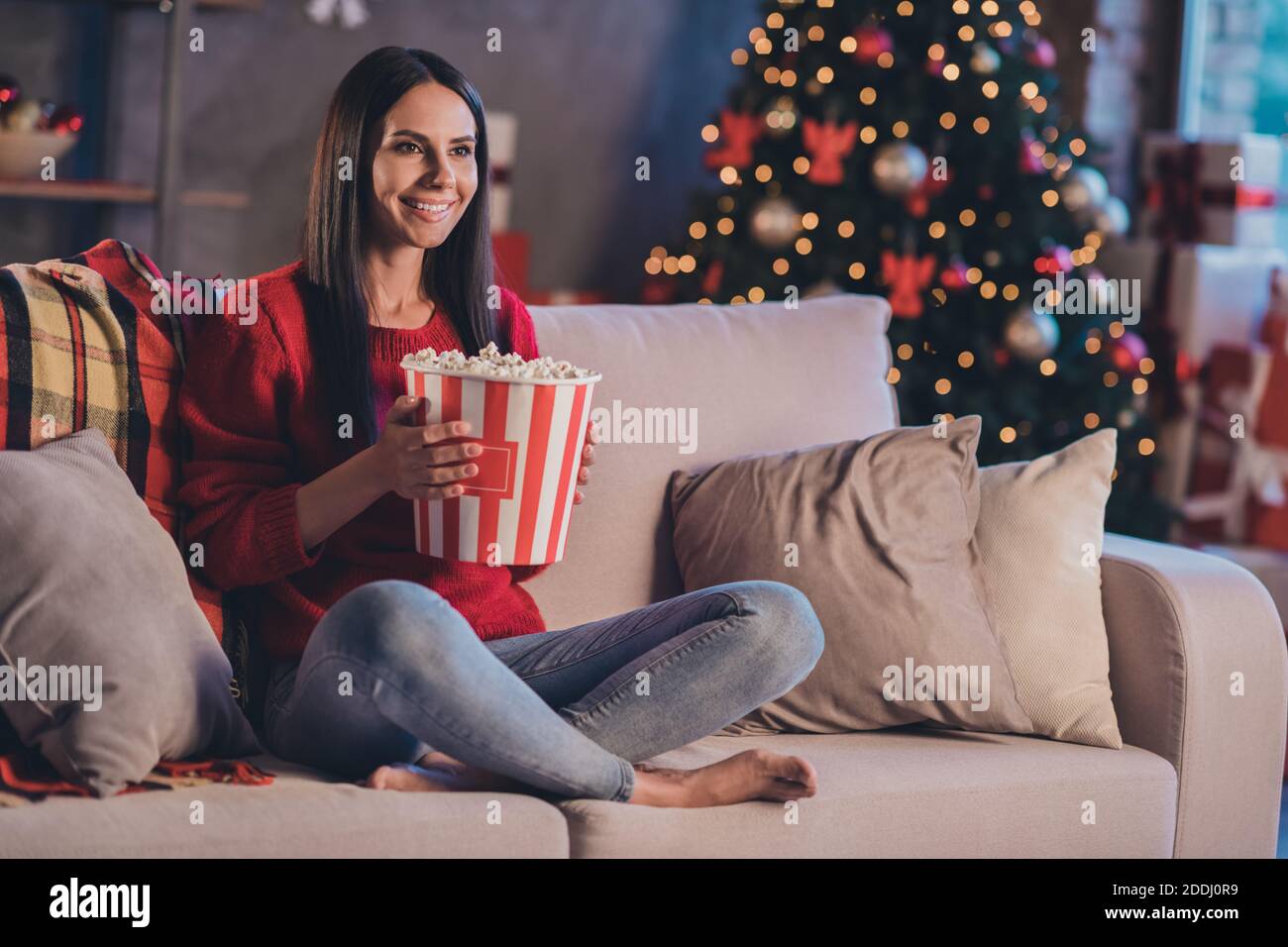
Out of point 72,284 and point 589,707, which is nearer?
point 589,707

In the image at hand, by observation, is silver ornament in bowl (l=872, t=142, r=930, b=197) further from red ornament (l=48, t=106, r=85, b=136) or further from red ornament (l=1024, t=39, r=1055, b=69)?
red ornament (l=48, t=106, r=85, b=136)

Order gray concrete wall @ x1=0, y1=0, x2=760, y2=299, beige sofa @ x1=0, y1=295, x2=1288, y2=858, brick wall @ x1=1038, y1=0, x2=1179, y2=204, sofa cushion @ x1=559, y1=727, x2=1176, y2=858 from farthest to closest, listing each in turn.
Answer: brick wall @ x1=1038, y1=0, x2=1179, y2=204
gray concrete wall @ x1=0, y1=0, x2=760, y2=299
sofa cushion @ x1=559, y1=727, x2=1176, y2=858
beige sofa @ x1=0, y1=295, x2=1288, y2=858

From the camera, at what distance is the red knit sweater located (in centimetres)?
190

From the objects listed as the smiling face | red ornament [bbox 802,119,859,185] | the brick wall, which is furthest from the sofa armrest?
the brick wall

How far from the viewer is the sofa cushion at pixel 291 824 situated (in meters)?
1.57

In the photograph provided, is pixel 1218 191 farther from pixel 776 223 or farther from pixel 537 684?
pixel 537 684

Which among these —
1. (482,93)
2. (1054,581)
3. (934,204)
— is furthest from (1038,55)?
(1054,581)

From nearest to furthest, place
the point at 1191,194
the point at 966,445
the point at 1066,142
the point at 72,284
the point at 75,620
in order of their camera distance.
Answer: the point at 75,620, the point at 72,284, the point at 966,445, the point at 1066,142, the point at 1191,194

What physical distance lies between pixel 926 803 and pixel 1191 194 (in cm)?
320

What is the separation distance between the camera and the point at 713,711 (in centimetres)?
188

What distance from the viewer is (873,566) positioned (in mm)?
2115

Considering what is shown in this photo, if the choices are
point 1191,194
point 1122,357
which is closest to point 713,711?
point 1122,357

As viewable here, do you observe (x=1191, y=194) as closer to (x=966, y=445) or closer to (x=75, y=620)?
(x=966, y=445)

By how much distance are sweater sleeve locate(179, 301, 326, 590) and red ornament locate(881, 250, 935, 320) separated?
2234 millimetres
